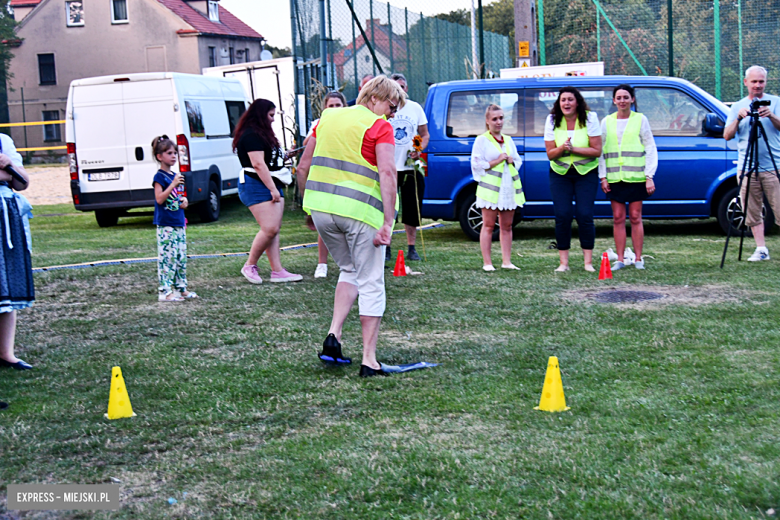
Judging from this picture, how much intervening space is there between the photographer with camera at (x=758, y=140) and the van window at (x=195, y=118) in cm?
909

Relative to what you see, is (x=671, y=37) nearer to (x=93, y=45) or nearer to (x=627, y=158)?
(x=627, y=158)

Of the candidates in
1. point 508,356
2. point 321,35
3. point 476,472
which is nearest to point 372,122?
point 508,356

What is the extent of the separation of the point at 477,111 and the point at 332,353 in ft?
21.9

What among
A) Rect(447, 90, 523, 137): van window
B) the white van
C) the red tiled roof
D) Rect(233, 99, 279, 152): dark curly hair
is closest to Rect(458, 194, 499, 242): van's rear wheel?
Rect(447, 90, 523, 137): van window

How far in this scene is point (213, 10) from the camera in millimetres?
50469

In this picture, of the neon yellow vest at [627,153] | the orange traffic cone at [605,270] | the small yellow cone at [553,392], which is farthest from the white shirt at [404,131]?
the small yellow cone at [553,392]

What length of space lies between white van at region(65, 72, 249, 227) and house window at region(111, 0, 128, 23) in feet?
111

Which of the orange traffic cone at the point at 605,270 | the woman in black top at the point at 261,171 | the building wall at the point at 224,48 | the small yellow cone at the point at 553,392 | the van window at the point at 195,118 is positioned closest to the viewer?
the small yellow cone at the point at 553,392

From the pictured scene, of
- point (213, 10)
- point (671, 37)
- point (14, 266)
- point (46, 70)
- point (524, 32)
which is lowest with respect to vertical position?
point (14, 266)

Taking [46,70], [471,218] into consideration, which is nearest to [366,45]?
[471,218]

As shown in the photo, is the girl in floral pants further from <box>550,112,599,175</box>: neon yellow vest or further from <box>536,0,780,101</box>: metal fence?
<box>536,0,780,101</box>: metal fence

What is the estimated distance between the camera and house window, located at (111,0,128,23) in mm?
45500

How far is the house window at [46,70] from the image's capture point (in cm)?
4675

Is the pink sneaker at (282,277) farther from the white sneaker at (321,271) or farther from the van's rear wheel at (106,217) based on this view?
the van's rear wheel at (106,217)
